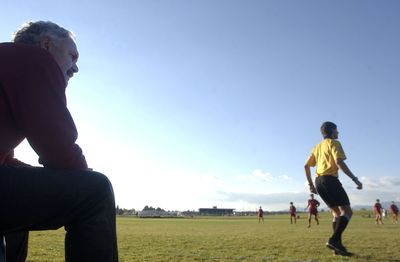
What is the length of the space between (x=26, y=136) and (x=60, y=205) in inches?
13.9

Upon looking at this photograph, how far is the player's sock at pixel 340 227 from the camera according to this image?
6.93 m

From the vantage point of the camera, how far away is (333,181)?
7.43 meters

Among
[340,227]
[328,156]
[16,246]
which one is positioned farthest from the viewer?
[328,156]

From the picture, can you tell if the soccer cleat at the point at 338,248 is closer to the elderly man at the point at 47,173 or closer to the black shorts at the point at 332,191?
the black shorts at the point at 332,191

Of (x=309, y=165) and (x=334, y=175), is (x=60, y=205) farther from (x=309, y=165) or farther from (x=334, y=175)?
(x=309, y=165)

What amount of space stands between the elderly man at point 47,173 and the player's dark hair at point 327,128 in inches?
248

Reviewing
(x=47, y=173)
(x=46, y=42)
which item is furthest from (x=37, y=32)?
(x=47, y=173)

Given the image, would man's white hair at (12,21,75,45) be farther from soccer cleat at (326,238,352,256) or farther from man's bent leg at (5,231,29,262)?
soccer cleat at (326,238,352,256)

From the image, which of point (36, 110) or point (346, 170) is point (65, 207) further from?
point (346, 170)

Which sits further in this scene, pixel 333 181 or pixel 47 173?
pixel 333 181

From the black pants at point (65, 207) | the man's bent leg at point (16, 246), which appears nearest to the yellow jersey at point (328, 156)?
the man's bent leg at point (16, 246)

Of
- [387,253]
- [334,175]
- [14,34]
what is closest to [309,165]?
[334,175]

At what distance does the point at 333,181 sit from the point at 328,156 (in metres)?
0.46

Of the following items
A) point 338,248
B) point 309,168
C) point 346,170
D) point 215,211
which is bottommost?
point 338,248
